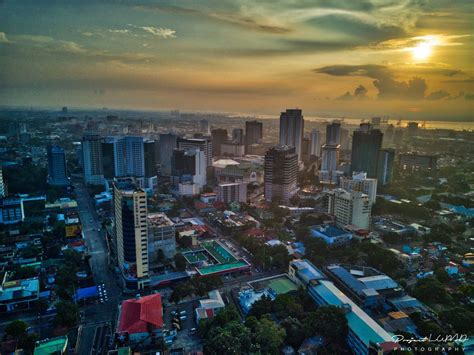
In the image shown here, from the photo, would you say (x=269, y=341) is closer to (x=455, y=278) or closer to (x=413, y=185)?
(x=455, y=278)

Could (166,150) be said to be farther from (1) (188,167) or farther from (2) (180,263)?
(2) (180,263)

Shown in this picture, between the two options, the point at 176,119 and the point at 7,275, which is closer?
the point at 7,275

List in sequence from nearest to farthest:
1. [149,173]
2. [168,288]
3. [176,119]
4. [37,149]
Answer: [168,288] → [149,173] → [37,149] → [176,119]

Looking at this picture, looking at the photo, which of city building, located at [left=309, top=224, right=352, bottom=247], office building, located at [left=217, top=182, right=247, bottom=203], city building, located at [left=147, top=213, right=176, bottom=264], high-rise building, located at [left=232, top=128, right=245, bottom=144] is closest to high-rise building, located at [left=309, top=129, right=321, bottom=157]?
high-rise building, located at [left=232, top=128, right=245, bottom=144]

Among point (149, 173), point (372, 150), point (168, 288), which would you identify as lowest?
point (168, 288)

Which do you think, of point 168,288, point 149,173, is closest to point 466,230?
point 168,288

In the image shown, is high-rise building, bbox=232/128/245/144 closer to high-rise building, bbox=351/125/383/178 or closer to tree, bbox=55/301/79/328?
high-rise building, bbox=351/125/383/178

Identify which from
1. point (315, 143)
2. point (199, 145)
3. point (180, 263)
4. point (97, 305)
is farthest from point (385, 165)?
point (97, 305)
